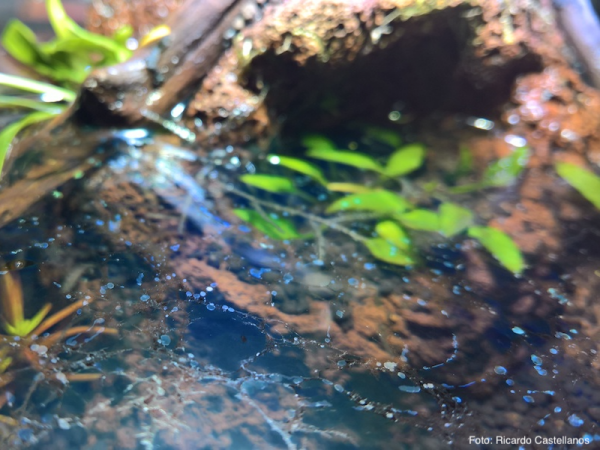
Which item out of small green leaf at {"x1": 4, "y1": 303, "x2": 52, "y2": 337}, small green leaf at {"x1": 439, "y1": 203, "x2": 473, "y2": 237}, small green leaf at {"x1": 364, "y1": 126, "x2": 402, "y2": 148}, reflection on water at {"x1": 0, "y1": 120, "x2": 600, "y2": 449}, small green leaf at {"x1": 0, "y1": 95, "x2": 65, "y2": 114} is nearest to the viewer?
reflection on water at {"x1": 0, "y1": 120, "x2": 600, "y2": 449}

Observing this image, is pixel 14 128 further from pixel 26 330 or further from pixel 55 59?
pixel 26 330

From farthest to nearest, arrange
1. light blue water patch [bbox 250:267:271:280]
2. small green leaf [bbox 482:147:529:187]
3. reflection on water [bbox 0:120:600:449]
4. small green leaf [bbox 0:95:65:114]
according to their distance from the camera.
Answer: small green leaf [bbox 0:95:65:114] < small green leaf [bbox 482:147:529:187] < light blue water patch [bbox 250:267:271:280] < reflection on water [bbox 0:120:600:449]

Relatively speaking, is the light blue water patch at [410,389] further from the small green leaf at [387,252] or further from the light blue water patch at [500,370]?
the small green leaf at [387,252]

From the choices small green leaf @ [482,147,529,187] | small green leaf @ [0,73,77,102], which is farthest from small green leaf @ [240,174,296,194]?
small green leaf @ [0,73,77,102]

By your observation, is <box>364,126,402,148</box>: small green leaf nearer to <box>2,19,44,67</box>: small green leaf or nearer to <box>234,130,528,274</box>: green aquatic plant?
<box>234,130,528,274</box>: green aquatic plant

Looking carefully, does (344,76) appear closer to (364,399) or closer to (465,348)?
(465,348)

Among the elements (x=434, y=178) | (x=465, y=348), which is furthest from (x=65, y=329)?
(x=434, y=178)

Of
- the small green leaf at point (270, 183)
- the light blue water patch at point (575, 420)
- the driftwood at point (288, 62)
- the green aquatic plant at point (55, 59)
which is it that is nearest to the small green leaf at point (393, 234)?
the small green leaf at point (270, 183)
